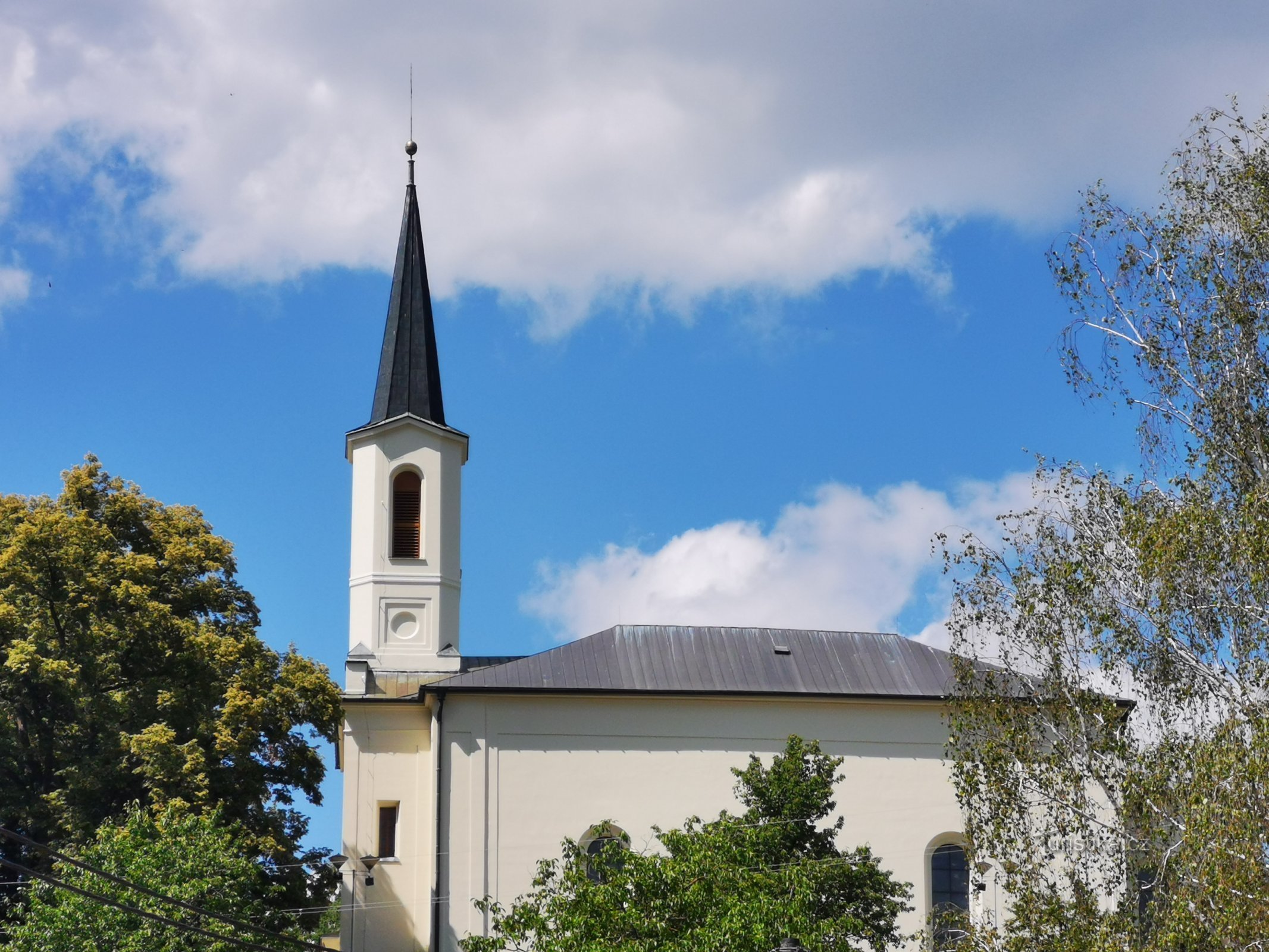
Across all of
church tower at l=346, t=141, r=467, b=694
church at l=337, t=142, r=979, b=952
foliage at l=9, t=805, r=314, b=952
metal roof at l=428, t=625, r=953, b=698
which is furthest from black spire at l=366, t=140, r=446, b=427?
foliage at l=9, t=805, r=314, b=952

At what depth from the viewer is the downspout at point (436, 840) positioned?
28.6 metres

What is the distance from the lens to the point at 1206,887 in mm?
15562

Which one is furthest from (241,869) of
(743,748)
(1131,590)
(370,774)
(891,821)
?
(1131,590)

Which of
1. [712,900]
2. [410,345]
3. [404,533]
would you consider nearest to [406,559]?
[404,533]

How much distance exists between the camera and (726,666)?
102 ft

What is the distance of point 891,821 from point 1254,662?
13109 mm

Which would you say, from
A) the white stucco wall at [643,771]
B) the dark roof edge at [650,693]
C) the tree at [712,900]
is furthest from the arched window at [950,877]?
the tree at [712,900]

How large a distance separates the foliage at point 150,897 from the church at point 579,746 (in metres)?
3.19

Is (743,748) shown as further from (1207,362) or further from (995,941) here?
(1207,362)

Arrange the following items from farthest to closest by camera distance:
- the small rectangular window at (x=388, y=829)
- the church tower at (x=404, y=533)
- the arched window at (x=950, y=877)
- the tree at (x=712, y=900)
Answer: the church tower at (x=404, y=533)
the small rectangular window at (x=388, y=829)
the arched window at (x=950, y=877)
the tree at (x=712, y=900)

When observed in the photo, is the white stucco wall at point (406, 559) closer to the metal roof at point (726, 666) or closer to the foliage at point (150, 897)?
the metal roof at point (726, 666)

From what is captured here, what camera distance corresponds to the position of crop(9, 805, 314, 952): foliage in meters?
25.2

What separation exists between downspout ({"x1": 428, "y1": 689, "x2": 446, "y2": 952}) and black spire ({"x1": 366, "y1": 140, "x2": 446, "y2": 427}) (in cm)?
637

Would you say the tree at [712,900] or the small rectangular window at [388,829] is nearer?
the tree at [712,900]
